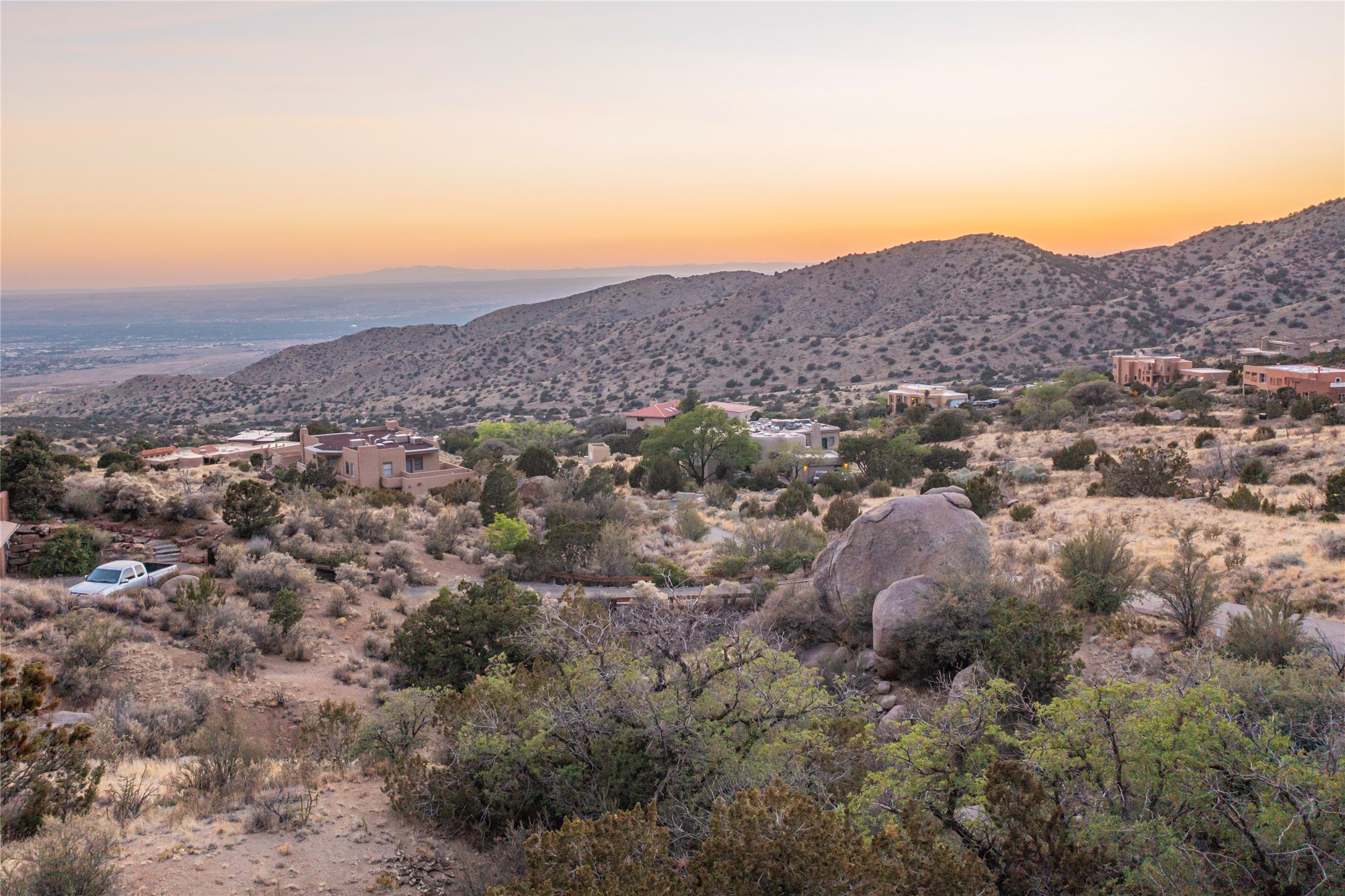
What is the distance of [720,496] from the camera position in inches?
1479

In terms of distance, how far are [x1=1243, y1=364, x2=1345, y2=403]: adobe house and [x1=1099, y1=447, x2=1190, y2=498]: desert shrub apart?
23287 mm

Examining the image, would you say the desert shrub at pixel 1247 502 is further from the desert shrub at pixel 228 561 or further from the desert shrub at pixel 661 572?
the desert shrub at pixel 228 561

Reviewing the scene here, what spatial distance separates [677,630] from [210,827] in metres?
4.87

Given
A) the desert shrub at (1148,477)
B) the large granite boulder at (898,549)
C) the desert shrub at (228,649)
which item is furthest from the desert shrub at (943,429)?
Answer: the desert shrub at (228,649)

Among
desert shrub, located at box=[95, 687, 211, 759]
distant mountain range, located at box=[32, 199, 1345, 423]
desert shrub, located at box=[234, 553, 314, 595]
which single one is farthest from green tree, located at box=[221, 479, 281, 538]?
distant mountain range, located at box=[32, 199, 1345, 423]

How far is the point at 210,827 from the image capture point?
8641mm

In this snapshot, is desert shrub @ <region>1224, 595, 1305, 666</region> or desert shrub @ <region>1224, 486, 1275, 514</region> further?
desert shrub @ <region>1224, 486, 1275, 514</region>

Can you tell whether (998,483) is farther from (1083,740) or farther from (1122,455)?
(1083,740)

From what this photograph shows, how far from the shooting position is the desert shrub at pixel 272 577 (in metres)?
20.4

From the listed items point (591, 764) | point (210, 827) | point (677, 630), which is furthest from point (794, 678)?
point (210, 827)

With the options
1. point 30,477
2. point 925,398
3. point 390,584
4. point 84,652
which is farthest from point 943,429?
point 84,652

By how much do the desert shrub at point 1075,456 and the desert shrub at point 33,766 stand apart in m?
31.9

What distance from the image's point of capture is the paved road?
12.5 m

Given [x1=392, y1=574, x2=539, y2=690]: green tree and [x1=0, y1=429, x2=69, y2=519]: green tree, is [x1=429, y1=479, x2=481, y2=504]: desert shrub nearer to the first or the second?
[x1=0, y1=429, x2=69, y2=519]: green tree
